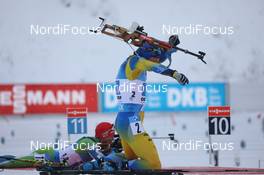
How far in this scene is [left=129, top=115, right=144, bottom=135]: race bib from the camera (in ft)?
19.7

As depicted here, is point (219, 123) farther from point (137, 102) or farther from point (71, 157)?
point (71, 157)

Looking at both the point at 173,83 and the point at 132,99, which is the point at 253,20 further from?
the point at 132,99

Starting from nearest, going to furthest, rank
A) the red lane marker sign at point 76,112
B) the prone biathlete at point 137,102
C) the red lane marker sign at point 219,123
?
the prone biathlete at point 137,102
the red lane marker sign at point 219,123
the red lane marker sign at point 76,112

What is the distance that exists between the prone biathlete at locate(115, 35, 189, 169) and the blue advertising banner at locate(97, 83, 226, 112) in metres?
0.61

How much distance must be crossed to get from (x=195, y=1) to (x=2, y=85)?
6.77 ft

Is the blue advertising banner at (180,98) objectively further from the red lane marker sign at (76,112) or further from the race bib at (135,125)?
→ the race bib at (135,125)

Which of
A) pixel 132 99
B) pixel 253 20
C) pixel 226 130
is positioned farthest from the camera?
pixel 253 20

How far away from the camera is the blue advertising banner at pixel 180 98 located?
682 cm

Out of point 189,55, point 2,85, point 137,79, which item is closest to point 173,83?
point 189,55

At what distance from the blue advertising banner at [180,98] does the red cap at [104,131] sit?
37 cm

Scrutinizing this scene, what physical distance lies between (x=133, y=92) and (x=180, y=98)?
1036 mm

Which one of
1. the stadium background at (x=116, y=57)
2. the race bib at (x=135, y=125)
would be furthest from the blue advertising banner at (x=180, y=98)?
the race bib at (x=135, y=125)

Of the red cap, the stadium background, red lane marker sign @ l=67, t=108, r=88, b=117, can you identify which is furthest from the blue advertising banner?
the red cap

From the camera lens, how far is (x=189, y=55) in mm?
6574
